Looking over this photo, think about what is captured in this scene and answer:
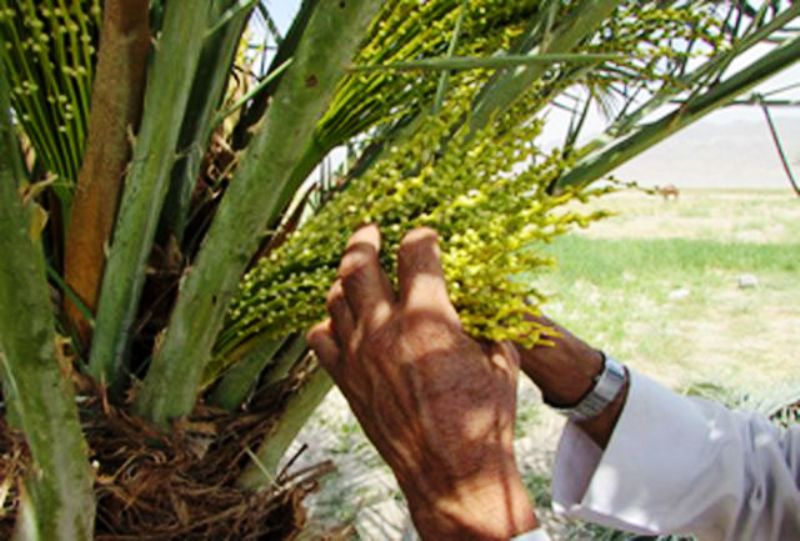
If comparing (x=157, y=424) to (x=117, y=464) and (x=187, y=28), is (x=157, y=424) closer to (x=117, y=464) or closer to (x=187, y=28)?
(x=117, y=464)

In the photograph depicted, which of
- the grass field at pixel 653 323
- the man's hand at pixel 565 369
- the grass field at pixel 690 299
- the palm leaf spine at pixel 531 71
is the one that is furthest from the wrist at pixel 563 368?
the grass field at pixel 690 299

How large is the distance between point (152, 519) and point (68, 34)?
1.38 ft

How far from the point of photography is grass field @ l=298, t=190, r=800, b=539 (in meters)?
3.15

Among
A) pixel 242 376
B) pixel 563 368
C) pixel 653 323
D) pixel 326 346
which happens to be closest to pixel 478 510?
pixel 326 346

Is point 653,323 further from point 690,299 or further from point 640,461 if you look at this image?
point 640,461

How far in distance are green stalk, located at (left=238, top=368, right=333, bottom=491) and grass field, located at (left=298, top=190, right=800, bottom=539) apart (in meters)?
0.98

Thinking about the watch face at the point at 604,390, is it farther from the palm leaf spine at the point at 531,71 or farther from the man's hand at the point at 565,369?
the palm leaf spine at the point at 531,71

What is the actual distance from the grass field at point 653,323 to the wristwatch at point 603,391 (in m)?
0.85

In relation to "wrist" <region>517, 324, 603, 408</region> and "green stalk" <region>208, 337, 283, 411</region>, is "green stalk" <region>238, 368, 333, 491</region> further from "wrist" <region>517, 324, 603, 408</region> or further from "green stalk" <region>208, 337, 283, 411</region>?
"wrist" <region>517, 324, 603, 408</region>

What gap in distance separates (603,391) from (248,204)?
600mm

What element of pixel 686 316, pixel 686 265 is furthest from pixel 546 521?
pixel 686 265

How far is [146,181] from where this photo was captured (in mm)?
638

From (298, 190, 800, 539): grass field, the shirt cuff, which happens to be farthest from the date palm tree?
(298, 190, 800, 539): grass field

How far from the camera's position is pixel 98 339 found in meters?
0.69
